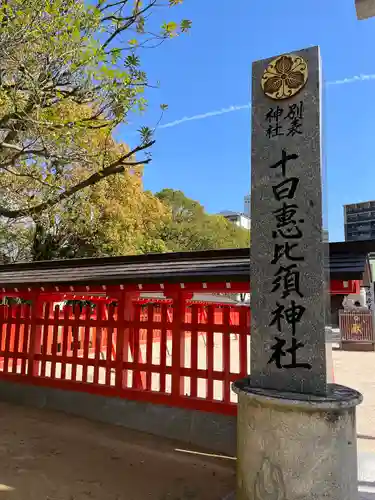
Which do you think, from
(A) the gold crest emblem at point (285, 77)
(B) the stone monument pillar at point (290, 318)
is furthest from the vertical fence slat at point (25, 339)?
(A) the gold crest emblem at point (285, 77)

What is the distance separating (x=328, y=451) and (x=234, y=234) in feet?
108

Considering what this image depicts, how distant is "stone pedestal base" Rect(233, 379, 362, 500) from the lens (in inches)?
126

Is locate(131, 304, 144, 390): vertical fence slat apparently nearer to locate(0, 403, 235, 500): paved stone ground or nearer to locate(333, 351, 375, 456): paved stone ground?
locate(0, 403, 235, 500): paved stone ground

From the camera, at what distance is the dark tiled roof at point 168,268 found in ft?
16.9

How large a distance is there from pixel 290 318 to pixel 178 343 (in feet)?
9.53

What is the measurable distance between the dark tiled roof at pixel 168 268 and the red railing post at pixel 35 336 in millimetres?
521

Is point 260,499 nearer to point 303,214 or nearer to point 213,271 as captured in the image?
point 303,214

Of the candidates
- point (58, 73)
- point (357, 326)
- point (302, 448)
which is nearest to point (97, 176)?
point (58, 73)

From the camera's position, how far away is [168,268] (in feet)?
22.1

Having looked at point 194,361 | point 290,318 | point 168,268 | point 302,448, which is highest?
→ point 168,268

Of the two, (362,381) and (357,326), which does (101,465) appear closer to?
(362,381)

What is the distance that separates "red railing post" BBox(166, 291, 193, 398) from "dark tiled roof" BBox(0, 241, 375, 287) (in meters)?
0.52

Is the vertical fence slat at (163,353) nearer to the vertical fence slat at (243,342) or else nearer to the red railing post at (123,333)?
the red railing post at (123,333)

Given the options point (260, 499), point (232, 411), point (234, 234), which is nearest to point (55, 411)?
point (232, 411)
